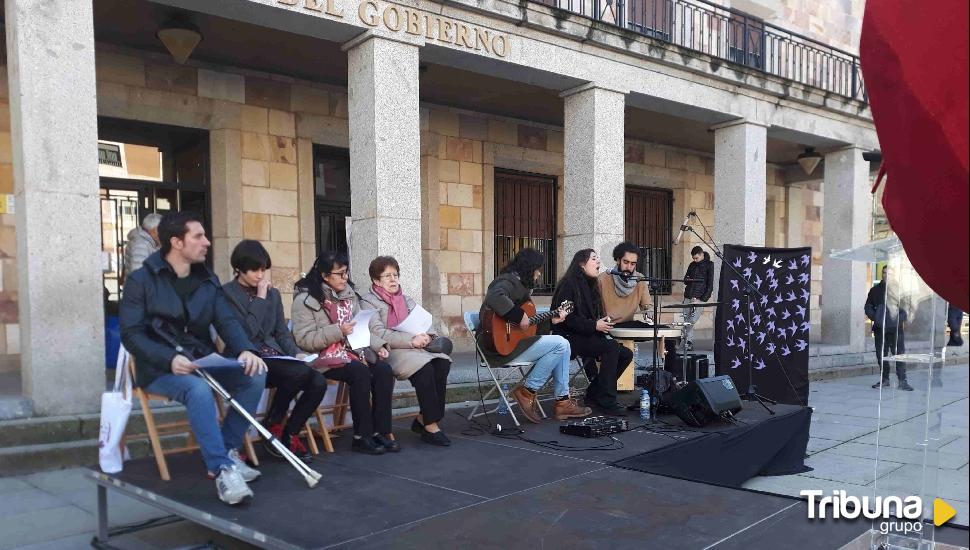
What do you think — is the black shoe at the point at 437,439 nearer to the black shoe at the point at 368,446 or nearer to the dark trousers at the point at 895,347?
the black shoe at the point at 368,446

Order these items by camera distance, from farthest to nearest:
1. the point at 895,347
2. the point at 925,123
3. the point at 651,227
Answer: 1. the point at 651,227
2. the point at 895,347
3. the point at 925,123

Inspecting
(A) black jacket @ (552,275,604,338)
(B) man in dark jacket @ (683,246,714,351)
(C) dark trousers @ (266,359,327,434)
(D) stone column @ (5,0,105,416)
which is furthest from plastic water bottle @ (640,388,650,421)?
(D) stone column @ (5,0,105,416)

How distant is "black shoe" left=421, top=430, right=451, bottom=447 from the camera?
15.8 ft

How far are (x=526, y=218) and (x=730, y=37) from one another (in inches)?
172

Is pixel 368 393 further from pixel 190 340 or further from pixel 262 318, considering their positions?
pixel 190 340

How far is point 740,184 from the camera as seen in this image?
32.0ft

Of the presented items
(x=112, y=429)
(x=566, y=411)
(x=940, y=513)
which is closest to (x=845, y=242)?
(x=566, y=411)

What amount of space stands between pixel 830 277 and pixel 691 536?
32.1ft

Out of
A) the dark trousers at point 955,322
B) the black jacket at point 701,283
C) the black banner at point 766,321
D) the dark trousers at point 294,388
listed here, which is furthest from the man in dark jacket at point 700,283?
the dark trousers at point 955,322

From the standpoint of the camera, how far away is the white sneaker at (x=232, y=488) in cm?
334

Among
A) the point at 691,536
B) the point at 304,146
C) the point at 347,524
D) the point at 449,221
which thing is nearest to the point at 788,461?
the point at 691,536

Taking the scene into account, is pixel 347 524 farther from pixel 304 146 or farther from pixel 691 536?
pixel 304 146

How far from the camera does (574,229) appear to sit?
328 inches

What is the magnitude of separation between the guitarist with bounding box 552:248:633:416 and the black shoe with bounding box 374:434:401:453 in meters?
1.98
